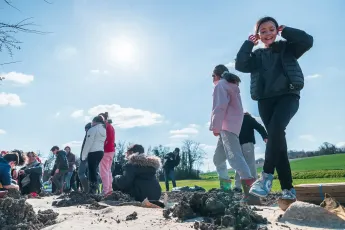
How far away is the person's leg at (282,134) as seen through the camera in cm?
388

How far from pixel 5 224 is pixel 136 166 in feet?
8.74

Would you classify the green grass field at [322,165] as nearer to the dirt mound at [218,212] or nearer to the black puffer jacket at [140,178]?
the black puffer jacket at [140,178]

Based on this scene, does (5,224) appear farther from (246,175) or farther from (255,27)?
(255,27)

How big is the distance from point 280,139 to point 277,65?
88cm

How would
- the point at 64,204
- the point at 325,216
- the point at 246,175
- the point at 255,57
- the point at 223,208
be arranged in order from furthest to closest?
the point at 64,204, the point at 246,175, the point at 255,57, the point at 223,208, the point at 325,216

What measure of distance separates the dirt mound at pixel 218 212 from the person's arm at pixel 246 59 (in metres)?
1.58

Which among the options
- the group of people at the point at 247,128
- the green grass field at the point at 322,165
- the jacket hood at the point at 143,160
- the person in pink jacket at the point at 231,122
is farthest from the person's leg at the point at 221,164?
the green grass field at the point at 322,165

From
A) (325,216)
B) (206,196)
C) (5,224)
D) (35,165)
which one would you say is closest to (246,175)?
(206,196)

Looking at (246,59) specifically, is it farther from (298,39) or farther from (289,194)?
(289,194)

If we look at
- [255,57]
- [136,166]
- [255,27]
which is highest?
[255,27]

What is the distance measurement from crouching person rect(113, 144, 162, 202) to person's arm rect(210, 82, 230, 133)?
1663mm

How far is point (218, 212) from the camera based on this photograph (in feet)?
12.0

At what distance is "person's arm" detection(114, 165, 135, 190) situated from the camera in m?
6.39

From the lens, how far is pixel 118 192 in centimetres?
653
